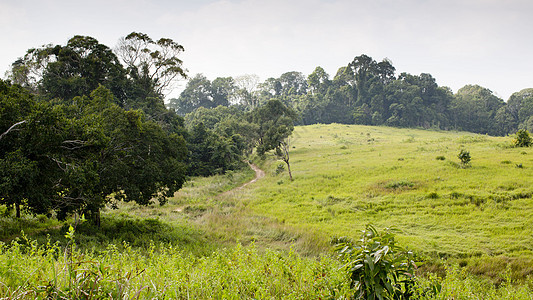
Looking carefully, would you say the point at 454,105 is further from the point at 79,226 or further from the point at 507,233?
the point at 79,226

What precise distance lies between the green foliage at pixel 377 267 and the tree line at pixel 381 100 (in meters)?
71.7

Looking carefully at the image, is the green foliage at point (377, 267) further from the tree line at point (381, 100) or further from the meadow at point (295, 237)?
the tree line at point (381, 100)

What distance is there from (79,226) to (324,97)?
278 feet

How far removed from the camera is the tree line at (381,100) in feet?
253

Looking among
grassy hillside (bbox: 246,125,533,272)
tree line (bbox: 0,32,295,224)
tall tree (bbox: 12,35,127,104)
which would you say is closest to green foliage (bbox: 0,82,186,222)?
tree line (bbox: 0,32,295,224)

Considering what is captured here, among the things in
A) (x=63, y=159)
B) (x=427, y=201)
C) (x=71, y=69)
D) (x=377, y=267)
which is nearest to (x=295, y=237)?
(x=427, y=201)

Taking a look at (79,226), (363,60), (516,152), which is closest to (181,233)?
(79,226)

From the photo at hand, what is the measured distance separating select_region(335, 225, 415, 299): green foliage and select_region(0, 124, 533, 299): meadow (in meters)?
0.18

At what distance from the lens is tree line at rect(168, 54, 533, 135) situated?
77037 mm

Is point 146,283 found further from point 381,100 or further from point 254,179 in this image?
point 381,100

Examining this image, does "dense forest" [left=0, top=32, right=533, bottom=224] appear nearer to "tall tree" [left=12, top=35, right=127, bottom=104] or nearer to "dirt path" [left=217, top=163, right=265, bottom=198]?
"tall tree" [left=12, top=35, right=127, bottom=104]

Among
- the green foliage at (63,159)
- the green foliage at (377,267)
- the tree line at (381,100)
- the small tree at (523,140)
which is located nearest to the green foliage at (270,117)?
the tree line at (381,100)

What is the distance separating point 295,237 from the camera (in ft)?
39.5

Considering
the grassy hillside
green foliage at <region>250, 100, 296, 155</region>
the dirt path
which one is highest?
green foliage at <region>250, 100, 296, 155</region>
